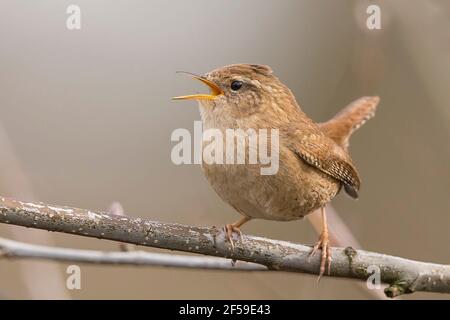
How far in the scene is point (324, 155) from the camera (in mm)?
3391

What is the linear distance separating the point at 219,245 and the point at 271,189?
1.85 feet

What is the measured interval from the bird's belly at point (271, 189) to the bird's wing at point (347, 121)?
84cm

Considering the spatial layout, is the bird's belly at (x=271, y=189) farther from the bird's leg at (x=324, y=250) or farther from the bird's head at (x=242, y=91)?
the bird's head at (x=242, y=91)

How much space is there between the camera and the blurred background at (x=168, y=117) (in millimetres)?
5109

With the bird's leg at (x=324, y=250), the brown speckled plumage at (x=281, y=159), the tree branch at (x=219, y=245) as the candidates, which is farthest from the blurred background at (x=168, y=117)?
the tree branch at (x=219, y=245)

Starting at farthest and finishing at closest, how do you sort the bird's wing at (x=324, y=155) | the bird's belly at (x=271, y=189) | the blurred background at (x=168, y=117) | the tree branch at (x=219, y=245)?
the blurred background at (x=168, y=117)
the bird's wing at (x=324, y=155)
the bird's belly at (x=271, y=189)
the tree branch at (x=219, y=245)

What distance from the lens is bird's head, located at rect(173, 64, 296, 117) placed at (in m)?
3.25

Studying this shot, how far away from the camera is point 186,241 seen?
2451 millimetres

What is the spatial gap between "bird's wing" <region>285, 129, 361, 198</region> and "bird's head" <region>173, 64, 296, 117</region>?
20 centimetres

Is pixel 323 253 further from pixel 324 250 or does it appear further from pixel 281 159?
pixel 281 159

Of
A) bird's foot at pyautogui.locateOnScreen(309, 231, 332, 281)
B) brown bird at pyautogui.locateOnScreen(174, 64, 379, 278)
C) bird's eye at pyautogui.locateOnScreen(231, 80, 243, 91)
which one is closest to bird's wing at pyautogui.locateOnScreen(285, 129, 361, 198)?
brown bird at pyautogui.locateOnScreen(174, 64, 379, 278)

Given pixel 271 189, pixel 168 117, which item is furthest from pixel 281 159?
pixel 168 117

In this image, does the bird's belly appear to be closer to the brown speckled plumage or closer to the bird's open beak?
the brown speckled plumage
